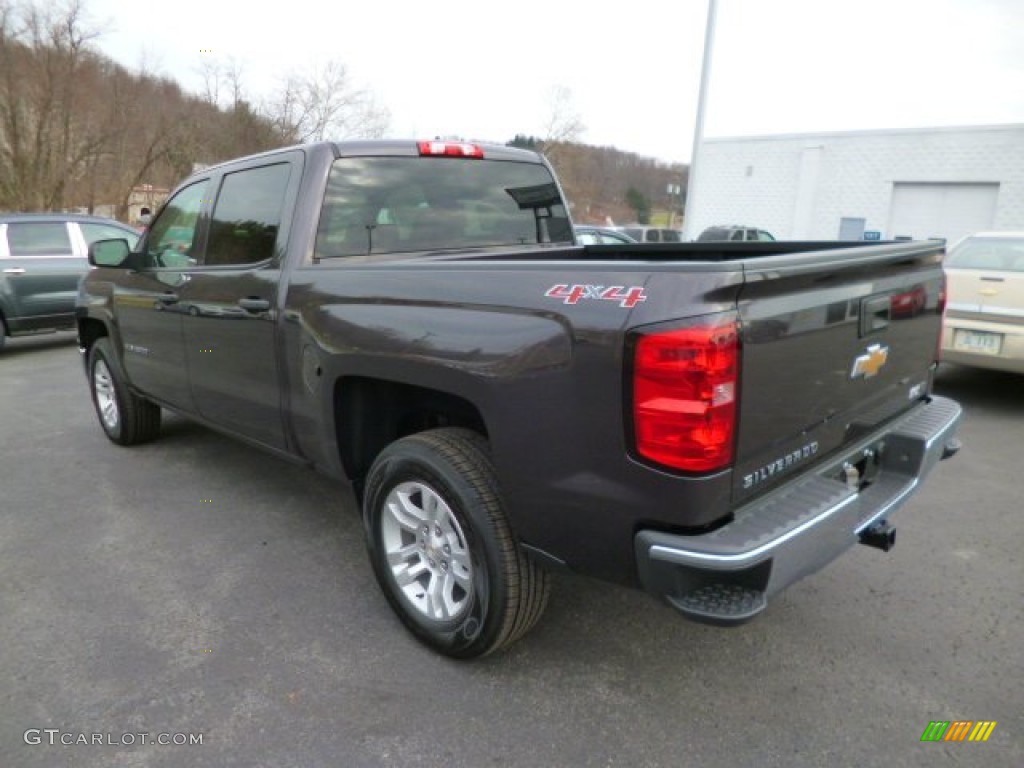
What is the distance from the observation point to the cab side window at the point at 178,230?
397 cm

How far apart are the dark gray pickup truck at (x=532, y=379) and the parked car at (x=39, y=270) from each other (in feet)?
22.0

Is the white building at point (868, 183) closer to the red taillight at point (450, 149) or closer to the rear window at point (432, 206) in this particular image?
the rear window at point (432, 206)

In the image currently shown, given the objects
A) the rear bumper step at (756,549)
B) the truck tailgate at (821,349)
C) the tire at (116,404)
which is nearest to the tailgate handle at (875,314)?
the truck tailgate at (821,349)

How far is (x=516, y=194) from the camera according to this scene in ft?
12.4

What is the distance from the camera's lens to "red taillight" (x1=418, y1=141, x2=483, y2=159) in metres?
3.43

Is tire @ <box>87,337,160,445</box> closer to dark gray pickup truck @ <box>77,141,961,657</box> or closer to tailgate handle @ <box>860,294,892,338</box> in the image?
dark gray pickup truck @ <box>77,141,961,657</box>

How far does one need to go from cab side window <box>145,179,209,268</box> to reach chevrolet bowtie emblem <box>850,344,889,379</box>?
133 inches

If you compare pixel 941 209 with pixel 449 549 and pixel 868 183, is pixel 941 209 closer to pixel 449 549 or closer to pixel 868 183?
pixel 868 183

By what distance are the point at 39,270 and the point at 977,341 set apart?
10.7 m

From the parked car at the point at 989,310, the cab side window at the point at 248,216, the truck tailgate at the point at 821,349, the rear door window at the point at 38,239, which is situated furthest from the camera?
the rear door window at the point at 38,239

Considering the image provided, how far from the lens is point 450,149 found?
137 inches

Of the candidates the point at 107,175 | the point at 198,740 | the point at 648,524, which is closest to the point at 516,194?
the point at 648,524

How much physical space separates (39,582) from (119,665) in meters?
0.94

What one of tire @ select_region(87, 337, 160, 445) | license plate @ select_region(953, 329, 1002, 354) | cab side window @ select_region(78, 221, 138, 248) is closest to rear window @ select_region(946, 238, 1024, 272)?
license plate @ select_region(953, 329, 1002, 354)
